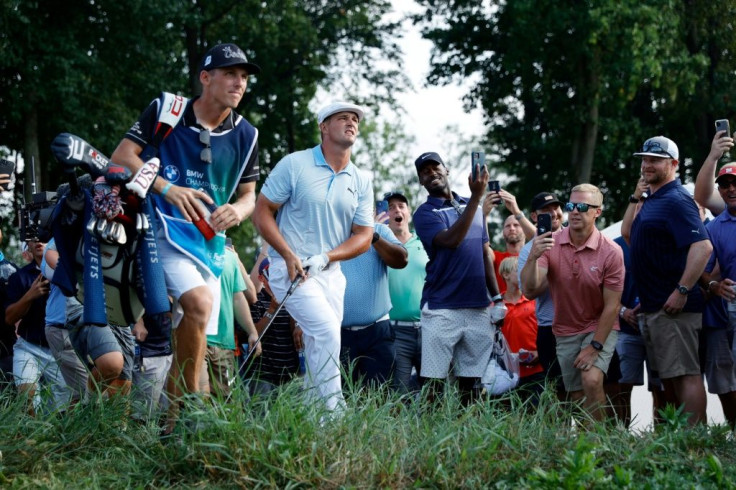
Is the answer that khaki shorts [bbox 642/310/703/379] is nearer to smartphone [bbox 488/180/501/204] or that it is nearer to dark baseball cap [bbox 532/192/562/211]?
smartphone [bbox 488/180/501/204]

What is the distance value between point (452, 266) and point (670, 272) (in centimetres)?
178

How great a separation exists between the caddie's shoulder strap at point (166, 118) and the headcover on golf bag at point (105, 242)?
41 cm

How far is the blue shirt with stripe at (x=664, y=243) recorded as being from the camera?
7.91 meters

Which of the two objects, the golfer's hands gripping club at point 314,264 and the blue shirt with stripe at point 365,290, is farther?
the blue shirt with stripe at point 365,290

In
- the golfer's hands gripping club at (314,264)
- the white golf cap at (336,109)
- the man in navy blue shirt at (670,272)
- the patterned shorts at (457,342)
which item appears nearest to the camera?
the golfer's hands gripping club at (314,264)

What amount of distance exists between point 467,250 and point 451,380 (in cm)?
112

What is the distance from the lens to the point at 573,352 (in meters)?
8.18

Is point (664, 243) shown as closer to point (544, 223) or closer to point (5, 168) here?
point (544, 223)

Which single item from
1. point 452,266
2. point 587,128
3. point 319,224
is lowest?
point 452,266

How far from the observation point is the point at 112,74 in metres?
24.2

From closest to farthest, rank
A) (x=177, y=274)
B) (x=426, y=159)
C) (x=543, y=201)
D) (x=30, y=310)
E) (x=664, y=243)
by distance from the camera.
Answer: (x=177, y=274) → (x=664, y=243) → (x=426, y=159) → (x=30, y=310) → (x=543, y=201)

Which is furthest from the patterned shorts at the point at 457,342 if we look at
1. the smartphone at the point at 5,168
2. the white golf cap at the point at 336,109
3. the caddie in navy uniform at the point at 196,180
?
the smartphone at the point at 5,168

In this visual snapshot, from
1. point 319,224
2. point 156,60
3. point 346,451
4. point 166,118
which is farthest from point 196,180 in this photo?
point 156,60

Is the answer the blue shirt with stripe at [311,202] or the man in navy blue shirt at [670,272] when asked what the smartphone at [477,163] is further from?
the blue shirt with stripe at [311,202]
